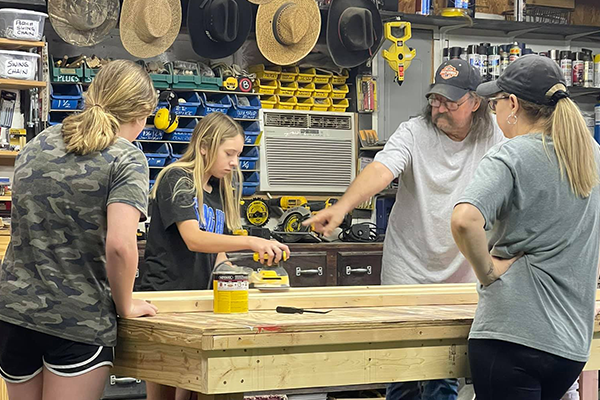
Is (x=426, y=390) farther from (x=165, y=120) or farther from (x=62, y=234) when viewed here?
(x=165, y=120)

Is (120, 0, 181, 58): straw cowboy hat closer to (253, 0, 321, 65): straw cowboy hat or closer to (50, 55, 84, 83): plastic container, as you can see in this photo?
(50, 55, 84, 83): plastic container

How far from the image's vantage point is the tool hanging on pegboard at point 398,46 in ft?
19.5

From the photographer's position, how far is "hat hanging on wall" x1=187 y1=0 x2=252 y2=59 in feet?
17.2

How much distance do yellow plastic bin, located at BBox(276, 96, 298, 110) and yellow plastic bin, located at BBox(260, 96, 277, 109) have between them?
0.03 meters

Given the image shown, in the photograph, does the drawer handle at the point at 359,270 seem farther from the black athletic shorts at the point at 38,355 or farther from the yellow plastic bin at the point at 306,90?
the black athletic shorts at the point at 38,355

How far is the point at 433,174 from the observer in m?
3.54

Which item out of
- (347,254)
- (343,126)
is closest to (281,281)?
(347,254)

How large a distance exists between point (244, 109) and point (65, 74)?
1.17 meters

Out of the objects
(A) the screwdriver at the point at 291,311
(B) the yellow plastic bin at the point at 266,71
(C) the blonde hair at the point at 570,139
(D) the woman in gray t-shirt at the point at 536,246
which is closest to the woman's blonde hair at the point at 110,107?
(A) the screwdriver at the point at 291,311

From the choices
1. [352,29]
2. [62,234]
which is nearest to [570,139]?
[62,234]

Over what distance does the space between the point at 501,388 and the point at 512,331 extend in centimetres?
15

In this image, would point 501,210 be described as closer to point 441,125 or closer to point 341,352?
point 341,352

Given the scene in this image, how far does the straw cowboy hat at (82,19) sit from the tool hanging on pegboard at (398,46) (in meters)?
1.93

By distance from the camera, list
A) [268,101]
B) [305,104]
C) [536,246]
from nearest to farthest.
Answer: [536,246]
[268,101]
[305,104]
